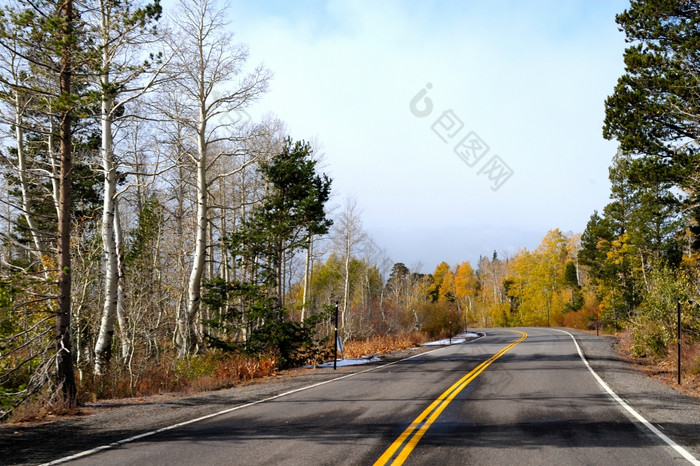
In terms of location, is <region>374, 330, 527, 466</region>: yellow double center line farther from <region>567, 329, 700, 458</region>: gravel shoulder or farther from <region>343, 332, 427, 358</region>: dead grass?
<region>343, 332, 427, 358</region>: dead grass

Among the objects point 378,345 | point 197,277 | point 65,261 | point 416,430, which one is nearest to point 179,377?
point 197,277

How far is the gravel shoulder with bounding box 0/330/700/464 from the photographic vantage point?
6.26m

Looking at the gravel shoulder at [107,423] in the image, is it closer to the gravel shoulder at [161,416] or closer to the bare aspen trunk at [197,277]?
the gravel shoulder at [161,416]

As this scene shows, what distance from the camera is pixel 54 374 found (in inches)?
354

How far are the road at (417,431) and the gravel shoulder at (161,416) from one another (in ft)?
1.60

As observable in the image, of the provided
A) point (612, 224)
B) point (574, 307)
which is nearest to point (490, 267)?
point (574, 307)

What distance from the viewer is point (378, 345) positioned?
24453 millimetres

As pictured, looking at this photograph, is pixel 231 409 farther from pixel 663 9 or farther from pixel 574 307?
pixel 574 307

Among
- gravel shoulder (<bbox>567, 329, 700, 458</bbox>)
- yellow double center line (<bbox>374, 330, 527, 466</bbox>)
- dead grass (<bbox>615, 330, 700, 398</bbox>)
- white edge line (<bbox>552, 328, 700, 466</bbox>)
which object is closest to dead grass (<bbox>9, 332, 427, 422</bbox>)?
yellow double center line (<bbox>374, 330, 527, 466</bbox>)

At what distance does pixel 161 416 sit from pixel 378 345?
17.1 m

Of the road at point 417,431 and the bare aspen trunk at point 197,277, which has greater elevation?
the bare aspen trunk at point 197,277

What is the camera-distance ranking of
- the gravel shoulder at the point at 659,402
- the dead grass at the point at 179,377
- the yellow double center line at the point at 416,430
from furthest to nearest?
the dead grass at the point at 179,377, the gravel shoulder at the point at 659,402, the yellow double center line at the point at 416,430

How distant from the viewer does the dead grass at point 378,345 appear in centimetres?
2214

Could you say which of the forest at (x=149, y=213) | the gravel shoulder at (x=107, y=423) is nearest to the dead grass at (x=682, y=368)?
the forest at (x=149, y=213)
